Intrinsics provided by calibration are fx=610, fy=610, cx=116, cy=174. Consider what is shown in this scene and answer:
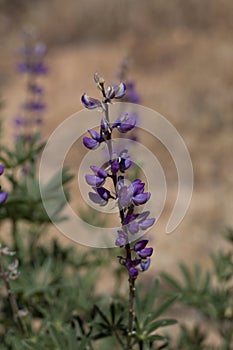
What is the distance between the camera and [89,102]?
5.04ft

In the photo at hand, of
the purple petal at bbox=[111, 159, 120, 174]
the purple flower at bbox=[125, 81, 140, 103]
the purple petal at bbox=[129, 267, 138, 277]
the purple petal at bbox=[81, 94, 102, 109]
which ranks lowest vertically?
the purple petal at bbox=[129, 267, 138, 277]

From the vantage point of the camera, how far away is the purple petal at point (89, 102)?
153 centimetres

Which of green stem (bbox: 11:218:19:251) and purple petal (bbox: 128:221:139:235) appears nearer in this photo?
purple petal (bbox: 128:221:139:235)

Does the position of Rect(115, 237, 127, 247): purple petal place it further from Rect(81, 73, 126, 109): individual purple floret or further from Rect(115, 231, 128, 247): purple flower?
Rect(81, 73, 126, 109): individual purple floret

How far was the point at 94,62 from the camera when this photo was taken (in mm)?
6738

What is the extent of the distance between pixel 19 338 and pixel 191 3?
5019 mm

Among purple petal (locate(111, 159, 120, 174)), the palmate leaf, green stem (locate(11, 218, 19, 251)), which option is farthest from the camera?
green stem (locate(11, 218, 19, 251))

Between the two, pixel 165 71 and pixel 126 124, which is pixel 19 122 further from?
pixel 165 71

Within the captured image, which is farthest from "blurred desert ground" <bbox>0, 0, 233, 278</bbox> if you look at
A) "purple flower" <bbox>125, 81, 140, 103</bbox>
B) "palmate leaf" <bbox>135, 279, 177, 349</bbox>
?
"palmate leaf" <bbox>135, 279, 177, 349</bbox>

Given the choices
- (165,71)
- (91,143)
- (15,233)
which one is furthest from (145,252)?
(165,71)

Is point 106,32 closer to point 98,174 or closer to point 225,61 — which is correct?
point 225,61

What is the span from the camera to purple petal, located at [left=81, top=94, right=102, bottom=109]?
153 centimetres

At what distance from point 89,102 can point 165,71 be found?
492cm

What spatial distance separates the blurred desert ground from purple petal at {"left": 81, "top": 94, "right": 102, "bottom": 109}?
124 inches
